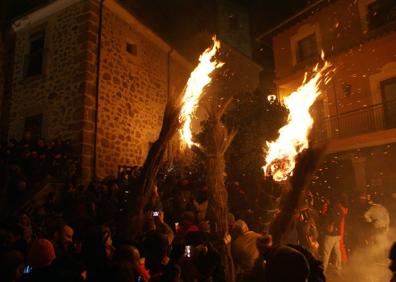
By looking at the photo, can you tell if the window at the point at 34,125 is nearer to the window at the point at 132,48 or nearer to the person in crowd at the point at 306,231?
the window at the point at 132,48

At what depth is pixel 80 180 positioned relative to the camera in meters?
A: 9.84

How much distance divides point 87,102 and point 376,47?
10.7 metres

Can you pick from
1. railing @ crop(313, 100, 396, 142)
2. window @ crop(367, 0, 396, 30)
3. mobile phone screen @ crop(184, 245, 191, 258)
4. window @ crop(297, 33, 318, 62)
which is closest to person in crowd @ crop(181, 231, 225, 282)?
mobile phone screen @ crop(184, 245, 191, 258)

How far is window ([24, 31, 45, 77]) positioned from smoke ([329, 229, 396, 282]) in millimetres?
11260

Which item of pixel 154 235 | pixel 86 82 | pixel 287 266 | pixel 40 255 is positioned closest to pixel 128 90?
pixel 86 82

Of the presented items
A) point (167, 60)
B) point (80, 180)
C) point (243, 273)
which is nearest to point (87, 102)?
point (80, 180)

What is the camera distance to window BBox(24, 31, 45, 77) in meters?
12.4

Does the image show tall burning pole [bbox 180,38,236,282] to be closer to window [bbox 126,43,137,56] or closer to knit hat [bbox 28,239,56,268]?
knit hat [bbox 28,239,56,268]

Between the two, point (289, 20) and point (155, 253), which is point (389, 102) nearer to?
point (289, 20)

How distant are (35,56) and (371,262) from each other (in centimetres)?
1226

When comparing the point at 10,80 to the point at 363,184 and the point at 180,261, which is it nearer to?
the point at 180,261

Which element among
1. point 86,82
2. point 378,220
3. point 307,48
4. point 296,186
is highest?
point 307,48

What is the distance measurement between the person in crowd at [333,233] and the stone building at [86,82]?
22.1 ft

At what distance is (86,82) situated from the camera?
10.9m
